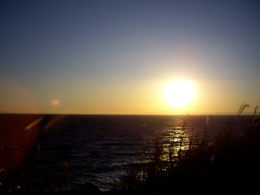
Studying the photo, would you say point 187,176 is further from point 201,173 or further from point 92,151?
point 92,151

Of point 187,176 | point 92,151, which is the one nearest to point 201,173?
point 187,176

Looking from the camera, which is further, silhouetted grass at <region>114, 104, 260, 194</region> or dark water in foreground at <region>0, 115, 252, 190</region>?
dark water in foreground at <region>0, 115, 252, 190</region>

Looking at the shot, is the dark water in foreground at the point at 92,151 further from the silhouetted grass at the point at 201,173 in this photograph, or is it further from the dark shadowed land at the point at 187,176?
the silhouetted grass at the point at 201,173

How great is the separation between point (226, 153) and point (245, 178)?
1665 millimetres

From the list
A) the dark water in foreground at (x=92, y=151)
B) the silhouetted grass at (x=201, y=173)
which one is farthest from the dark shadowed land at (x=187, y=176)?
the dark water in foreground at (x=92, y=151)

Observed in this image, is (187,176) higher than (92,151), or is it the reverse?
(187,176)

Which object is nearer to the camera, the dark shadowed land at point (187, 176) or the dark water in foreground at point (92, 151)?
the dark shadowed land at point (187, 176)

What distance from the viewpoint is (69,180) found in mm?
13062

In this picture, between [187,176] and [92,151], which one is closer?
[187,176]

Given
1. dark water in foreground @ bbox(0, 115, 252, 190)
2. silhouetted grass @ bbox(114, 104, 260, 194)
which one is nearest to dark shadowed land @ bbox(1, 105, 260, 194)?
silhouetted grass @ bbox(114, 104, 260, 194)

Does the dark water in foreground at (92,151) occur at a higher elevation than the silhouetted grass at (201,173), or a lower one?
lower

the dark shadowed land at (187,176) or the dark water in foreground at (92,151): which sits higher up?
the dark shadowed land at (187,176)

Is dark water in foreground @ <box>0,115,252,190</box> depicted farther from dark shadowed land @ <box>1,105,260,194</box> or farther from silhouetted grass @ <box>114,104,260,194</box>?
silhouetted grass @ <box>114,104,260,194</box>

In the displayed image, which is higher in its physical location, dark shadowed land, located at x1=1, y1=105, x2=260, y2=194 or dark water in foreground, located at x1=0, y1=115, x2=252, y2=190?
dark shadowed land, located at x1=1, y1=105, x2=260, y2=194
